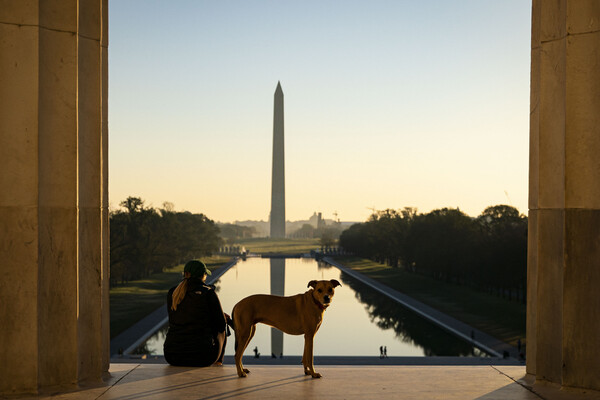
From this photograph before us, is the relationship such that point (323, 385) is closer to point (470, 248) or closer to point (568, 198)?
point (568, 198)

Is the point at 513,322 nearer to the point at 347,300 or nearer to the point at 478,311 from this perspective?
the point at 478,311

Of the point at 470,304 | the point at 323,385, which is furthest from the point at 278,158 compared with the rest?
the point at 323,385

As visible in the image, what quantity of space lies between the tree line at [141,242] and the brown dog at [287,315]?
63.8m

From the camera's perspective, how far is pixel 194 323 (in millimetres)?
9266

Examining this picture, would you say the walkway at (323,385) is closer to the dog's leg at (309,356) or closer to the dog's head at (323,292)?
the dog's leg at (309,356)

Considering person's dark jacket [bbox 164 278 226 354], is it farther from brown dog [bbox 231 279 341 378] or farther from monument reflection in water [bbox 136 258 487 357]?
monument reflection in water [bbox 136 258 487 357]

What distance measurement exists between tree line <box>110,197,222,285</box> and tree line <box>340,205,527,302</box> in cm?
3576

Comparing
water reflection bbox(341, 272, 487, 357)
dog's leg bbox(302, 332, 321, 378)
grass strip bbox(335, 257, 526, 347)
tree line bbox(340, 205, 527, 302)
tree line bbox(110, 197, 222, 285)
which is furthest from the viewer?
tree line bbox(110, 197, 222, 285)

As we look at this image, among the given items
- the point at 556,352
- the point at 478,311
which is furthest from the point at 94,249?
the point at 478,311

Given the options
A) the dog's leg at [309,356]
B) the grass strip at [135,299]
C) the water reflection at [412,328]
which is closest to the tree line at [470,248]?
the water reflection at [412,328]

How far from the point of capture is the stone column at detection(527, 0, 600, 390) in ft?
25.2

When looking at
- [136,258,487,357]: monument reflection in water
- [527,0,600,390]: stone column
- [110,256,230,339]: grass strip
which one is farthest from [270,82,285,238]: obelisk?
[527,0,600,390]: stone column

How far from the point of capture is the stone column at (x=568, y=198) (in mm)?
7680

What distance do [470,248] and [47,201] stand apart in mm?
70274
